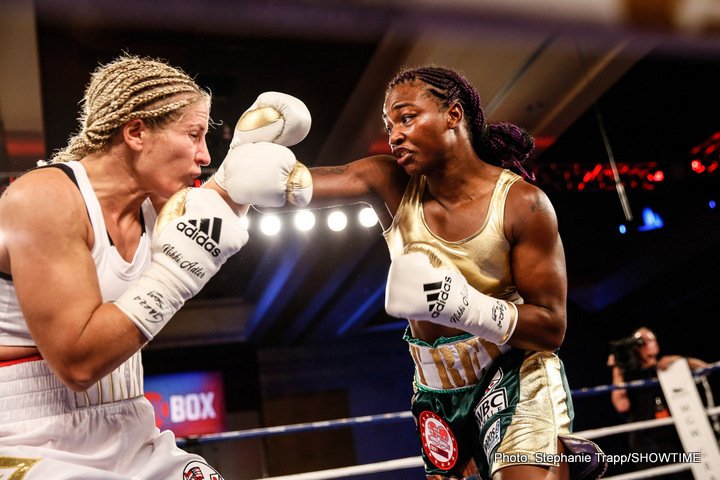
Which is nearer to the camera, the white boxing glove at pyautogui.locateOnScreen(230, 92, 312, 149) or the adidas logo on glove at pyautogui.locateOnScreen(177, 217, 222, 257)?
the adidas logo on glove at pyautogui.locateOnScreen(177, 217, 222, 257)

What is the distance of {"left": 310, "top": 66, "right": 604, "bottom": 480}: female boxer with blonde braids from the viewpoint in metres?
1.47

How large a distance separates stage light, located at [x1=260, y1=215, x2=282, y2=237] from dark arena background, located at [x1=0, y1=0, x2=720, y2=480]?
2 cm

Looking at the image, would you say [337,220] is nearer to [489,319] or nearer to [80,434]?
[489,319]

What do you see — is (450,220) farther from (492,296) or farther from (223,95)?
(223,95)

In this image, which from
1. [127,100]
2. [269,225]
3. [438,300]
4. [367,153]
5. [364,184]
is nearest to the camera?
[127,100]

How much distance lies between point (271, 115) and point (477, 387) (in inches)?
33.0

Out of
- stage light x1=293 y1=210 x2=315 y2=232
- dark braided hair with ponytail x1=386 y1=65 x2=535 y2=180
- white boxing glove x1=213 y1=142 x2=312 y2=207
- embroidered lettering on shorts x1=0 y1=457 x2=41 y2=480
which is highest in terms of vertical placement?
stage light x1=293 y1=210 x2=315 y2=232

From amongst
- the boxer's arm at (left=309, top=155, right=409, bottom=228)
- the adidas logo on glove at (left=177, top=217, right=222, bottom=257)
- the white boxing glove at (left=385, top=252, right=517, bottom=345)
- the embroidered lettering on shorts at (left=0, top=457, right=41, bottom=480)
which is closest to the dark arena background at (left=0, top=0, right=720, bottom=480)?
the boxer's arm at (left=309, top=155, right=409, bottom=228)

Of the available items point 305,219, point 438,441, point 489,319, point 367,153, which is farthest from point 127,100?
point 305,219

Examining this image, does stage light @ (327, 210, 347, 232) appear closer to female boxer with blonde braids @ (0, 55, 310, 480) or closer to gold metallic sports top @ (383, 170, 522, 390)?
gold metallic sports top @ (383, 170, 522, 390)

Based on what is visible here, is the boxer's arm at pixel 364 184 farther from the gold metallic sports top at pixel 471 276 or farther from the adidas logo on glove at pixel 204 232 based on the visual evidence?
the adidas logo on glove at pixel 204 232

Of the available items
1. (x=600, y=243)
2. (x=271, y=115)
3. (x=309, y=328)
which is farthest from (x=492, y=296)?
(x=309, y=328)

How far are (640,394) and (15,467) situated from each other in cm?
384

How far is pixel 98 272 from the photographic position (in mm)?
1187
